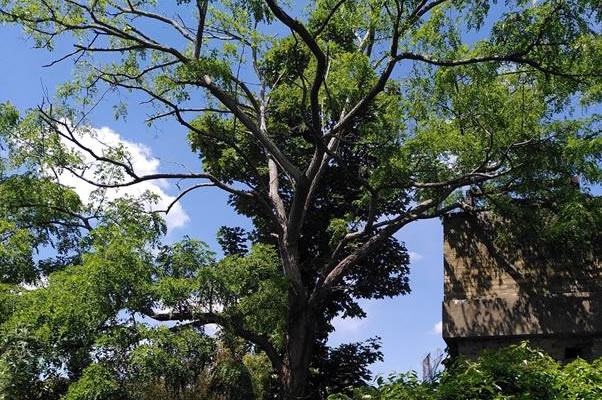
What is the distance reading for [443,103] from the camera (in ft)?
47.9

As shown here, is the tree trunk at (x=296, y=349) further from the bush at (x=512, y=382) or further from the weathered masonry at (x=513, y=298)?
the bush at (x=512, y=382)

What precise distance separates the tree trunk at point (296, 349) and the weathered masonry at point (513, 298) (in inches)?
144

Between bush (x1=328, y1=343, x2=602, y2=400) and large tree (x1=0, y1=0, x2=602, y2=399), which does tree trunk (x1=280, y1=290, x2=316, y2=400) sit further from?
bush (x1=328, y1=343, x2=602, y2=400)

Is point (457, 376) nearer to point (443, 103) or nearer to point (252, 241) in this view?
point (443, 103)

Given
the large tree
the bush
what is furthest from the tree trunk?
the bush

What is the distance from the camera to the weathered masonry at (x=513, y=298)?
11.3 metres

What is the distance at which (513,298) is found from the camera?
11.9 meters

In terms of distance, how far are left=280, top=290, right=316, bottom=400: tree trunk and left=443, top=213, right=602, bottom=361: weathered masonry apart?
3.67 metres

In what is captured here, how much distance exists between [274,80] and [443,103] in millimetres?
5761

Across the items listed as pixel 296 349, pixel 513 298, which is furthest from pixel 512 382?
pixel 296 349

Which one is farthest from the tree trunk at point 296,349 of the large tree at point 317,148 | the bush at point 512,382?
the bush at point 512,382

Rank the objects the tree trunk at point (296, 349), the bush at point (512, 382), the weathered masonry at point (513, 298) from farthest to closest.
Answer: the tree trunk at point (296, 349), the weathered masonry at point (513, 298), the bush at point (512, 382)

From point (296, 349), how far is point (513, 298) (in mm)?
5191

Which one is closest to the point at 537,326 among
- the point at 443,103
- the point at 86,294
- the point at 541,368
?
the point at 443,103
